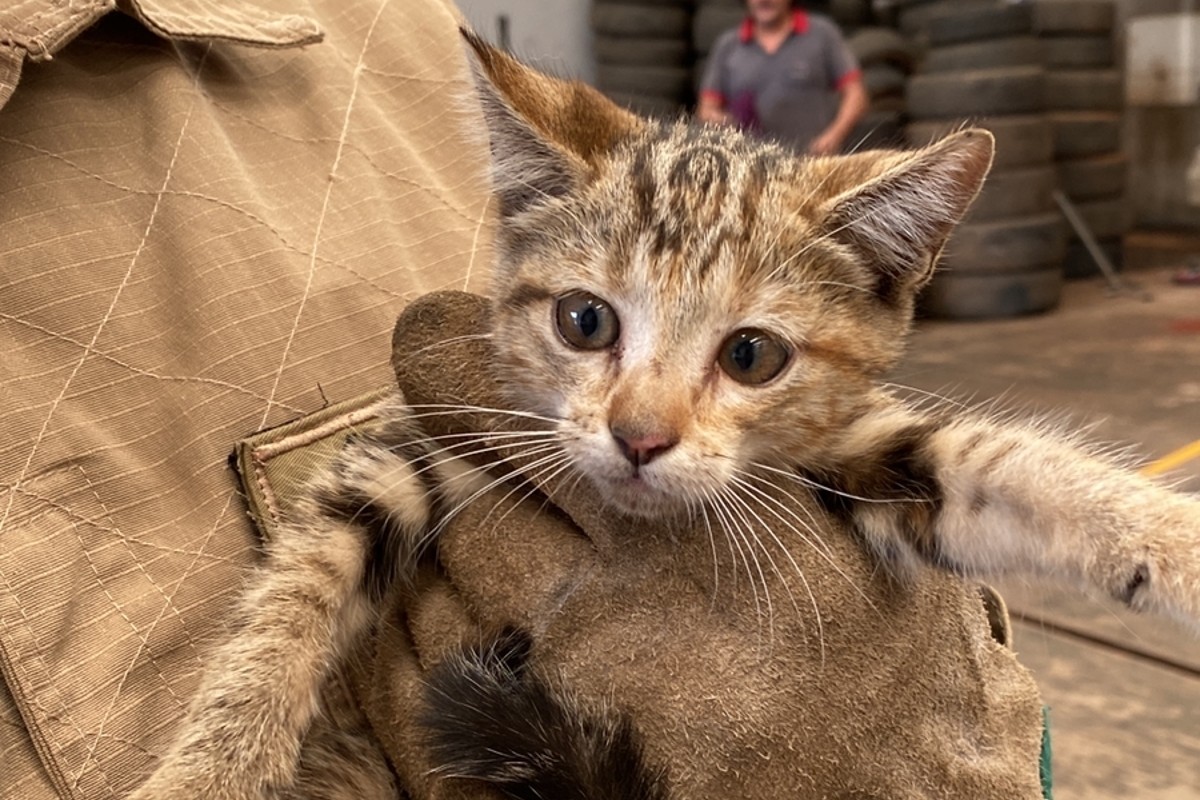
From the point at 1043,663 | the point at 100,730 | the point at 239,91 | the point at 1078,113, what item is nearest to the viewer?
the point at 100,730

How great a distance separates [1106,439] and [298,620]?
2251 millimetres

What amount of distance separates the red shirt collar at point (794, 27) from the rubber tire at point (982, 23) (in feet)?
3.35

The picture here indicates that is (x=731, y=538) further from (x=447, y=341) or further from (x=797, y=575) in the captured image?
(x=447, y=341)

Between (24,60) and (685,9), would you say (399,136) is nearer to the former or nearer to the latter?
(24,60)

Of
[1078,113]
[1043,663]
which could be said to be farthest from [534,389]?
[1078,113]

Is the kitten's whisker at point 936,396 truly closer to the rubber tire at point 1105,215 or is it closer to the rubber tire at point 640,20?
the rubber tire at point 1105,215

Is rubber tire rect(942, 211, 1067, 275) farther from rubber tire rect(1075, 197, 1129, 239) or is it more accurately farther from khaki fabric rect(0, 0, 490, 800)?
khaki fabric rect(0, 0, 490, 800)

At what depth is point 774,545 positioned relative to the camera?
100 centimetres

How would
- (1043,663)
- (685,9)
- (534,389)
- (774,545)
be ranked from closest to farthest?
(774,545) < (534,389) < (1043,663) < (685,9)

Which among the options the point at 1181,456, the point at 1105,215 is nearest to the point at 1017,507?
the point at 1181,456

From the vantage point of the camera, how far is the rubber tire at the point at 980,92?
5078 millimetres

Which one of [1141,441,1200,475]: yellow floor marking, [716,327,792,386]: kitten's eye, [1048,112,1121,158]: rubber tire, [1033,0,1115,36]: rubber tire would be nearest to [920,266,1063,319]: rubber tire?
[1048,112,1121,158]: rubber tire

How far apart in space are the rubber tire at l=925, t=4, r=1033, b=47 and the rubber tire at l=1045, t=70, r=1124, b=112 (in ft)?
2.30

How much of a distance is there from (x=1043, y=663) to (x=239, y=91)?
6.64ft
